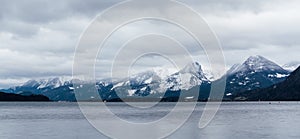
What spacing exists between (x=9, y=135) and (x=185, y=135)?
112 ft

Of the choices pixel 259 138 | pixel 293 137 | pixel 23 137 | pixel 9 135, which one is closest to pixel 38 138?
pixel 23 137

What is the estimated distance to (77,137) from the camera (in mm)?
76375

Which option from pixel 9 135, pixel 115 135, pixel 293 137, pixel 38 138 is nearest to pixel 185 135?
pixel 115 135

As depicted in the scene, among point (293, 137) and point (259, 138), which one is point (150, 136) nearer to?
point (259, 138)

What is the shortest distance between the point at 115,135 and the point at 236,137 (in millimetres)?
22351

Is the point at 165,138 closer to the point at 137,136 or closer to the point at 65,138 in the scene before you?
the point at 137,136

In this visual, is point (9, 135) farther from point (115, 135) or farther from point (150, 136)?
point (150, 136)

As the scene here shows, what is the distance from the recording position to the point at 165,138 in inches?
2889

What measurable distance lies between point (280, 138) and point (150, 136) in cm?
2286

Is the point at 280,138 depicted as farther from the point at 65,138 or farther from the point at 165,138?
the point at 65,138

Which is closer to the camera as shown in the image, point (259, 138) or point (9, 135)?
point (259, 138)

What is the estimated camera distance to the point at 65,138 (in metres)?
73.9

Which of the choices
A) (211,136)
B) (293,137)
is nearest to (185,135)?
(211,136)

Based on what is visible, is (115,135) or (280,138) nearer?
(280,138)
